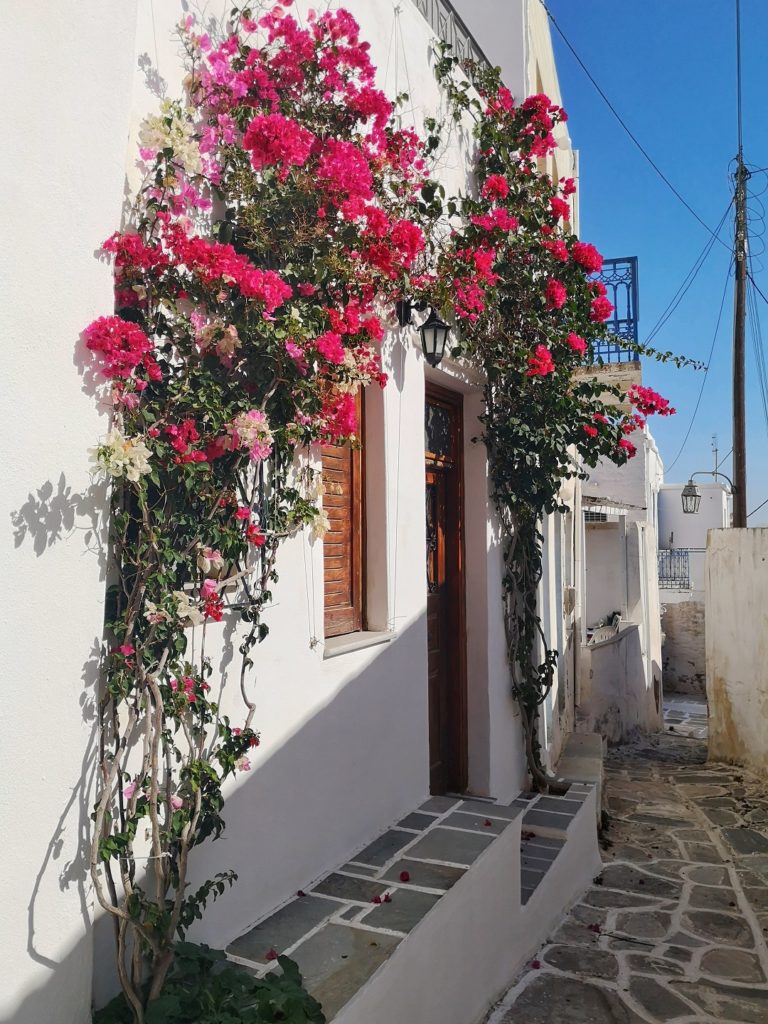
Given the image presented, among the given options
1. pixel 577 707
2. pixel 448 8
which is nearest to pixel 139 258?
pixel 448 8

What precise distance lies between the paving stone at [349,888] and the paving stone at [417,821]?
2.63 feet

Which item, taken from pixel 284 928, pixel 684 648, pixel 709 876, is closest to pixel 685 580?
pixel 684 648

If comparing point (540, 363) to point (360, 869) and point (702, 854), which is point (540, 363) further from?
point (702, 854)

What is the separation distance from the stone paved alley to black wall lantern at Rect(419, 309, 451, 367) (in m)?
3.71

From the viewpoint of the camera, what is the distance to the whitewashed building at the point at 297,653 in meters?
2.27

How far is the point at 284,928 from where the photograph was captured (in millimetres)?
3354

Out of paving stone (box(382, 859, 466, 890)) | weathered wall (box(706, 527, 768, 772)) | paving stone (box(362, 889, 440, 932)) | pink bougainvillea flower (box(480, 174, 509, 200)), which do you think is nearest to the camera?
paving stone (box(362, 889, 440, 932))

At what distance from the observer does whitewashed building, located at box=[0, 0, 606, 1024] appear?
2.27 m

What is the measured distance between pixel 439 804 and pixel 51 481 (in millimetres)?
3551

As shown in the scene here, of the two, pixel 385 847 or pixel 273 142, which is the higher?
pixel 273 142

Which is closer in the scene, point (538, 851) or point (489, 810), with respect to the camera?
point (489, 810)

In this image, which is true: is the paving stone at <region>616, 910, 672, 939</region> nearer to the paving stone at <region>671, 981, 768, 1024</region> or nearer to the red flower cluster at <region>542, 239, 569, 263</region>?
the paving stone at <region>671, 981, 768, 1024</region>

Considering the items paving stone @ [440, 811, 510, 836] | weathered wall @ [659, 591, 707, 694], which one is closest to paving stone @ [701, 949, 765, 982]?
paving stone @ [440, 811, 510, 836]

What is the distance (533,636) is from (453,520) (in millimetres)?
1453
